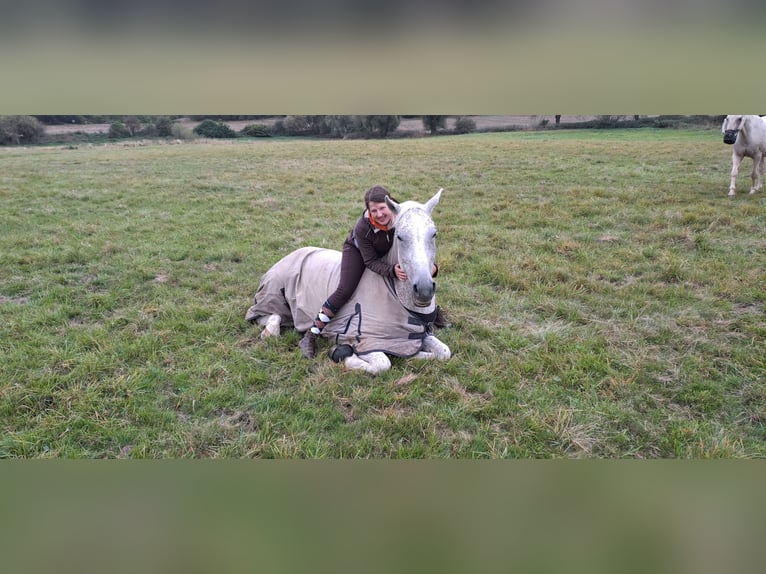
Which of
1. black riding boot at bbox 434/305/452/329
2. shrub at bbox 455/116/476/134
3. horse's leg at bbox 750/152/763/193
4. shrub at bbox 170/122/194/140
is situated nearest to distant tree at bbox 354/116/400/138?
shrub at bbox 455/116/476/134

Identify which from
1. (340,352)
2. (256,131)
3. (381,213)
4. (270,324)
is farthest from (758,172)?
(256,131)

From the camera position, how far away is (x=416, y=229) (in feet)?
11.6

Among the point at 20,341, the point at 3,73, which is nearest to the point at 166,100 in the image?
the point at 3,73

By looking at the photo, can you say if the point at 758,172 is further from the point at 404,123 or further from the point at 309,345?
the point at 404,123

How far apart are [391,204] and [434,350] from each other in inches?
60.0

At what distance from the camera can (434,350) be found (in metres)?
4.32

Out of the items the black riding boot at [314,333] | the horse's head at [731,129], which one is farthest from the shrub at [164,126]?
the horse's head at [731,129]

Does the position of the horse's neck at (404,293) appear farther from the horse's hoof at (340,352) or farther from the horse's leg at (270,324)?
the horse's leg at (270,324)

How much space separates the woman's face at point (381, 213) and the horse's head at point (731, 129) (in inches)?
295

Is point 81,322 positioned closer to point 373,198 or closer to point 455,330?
point 373,198

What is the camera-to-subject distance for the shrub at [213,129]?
1.73 metres

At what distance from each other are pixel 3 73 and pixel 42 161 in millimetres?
19852

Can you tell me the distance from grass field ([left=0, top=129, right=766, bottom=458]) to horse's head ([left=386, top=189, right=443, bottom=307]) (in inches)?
25.7

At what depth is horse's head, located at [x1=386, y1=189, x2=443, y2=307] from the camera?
137 inches
